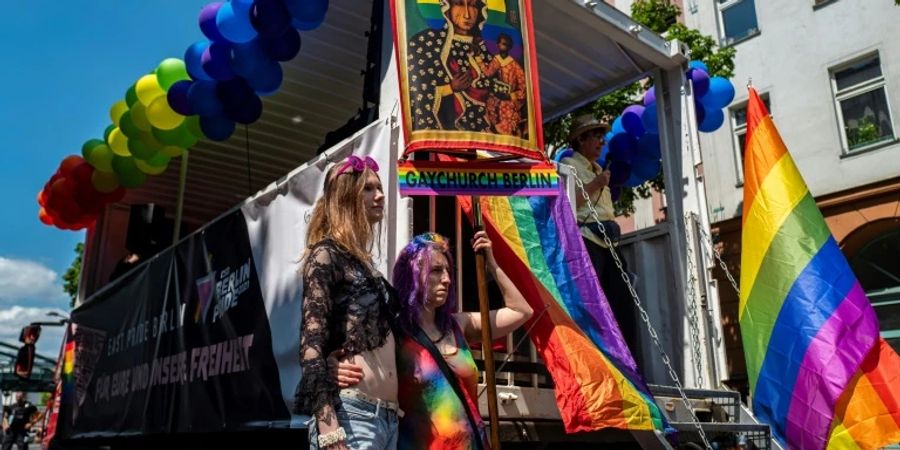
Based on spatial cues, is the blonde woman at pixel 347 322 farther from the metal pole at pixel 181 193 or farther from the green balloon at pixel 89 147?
the green balloon at pixel 89 147

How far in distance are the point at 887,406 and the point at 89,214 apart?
309 inches

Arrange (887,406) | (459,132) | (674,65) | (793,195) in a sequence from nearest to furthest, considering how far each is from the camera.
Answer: (459,132), (887,406), (793,195), (674,65)

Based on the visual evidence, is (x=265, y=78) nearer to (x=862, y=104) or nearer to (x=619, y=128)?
(x=619, y=128)

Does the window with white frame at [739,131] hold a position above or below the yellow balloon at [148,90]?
above

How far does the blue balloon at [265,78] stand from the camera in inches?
206

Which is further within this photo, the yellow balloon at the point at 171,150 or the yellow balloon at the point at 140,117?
the yellow balloon at the point at 171,150

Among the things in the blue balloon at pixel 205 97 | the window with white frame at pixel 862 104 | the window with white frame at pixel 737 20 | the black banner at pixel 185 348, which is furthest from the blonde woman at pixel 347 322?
the window with white frame at pixel 737 20

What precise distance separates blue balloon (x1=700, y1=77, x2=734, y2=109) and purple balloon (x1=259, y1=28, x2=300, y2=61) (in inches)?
127

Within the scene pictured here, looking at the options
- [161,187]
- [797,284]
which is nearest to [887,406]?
[797,284]

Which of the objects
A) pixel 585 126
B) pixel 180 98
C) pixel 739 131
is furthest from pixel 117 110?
pixel 739 131

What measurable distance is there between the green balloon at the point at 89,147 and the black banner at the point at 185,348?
1.42 meters

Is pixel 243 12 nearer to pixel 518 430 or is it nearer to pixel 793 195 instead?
pixel 518 430

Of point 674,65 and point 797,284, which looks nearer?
point 797,284

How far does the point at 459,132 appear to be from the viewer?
11.3ft
